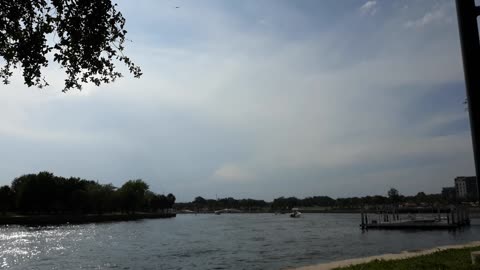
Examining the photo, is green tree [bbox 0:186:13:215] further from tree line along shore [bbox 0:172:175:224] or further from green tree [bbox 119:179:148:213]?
green tree [bbox 119:179:148:213]

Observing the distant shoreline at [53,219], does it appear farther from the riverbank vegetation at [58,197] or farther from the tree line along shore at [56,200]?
the riverbank vegetation at [58,197]

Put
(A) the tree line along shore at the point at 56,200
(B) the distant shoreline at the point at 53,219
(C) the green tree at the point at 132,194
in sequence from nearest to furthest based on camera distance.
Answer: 1. (B) the distant shoreline at the point at 53,219
2. (A) the tree line along shore at the point at 56,200
3. (C) the green tree at the point at 132,194

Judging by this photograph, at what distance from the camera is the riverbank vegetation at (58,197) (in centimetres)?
14100

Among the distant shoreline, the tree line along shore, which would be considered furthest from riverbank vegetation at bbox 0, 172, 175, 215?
the distant shoreline

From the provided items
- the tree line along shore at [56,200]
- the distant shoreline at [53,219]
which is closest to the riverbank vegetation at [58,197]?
the tree line along shore at [56,200]

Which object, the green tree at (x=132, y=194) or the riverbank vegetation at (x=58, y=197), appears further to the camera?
the green tree at (x=132, y=194)

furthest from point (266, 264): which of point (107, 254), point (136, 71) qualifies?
point (136, 71)

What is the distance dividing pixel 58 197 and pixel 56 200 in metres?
1.26

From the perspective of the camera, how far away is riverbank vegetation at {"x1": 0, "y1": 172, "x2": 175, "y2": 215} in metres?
141

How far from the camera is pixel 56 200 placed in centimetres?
14962

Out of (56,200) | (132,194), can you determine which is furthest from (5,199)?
(132,194)

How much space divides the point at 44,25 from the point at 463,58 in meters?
10.3

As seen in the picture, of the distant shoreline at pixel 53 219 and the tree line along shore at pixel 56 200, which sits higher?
the tree line along shore at pixel 56 200

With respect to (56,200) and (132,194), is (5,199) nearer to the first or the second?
(56,200)
